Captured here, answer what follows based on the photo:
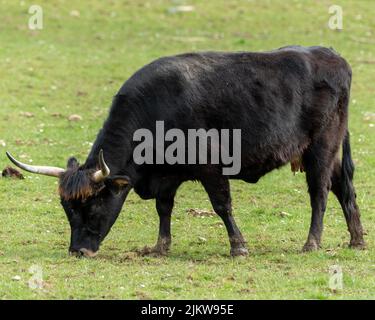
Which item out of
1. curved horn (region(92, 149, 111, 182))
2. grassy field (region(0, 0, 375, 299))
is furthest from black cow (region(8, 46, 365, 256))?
grassy field (region(0, 0, 375, 299))

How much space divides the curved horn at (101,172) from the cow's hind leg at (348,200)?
3.26m

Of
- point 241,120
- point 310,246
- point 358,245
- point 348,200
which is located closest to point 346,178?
point 348,200

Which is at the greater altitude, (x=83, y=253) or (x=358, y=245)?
(x=83, y=253)

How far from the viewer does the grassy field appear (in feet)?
32.5

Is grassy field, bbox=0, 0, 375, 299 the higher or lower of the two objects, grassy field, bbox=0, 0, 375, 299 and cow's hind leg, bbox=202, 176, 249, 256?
the lower

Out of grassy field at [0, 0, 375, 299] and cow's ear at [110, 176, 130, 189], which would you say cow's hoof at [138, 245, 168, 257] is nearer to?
grassy field at [0, 0, 375, 299]

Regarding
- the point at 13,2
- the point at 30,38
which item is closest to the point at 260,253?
the point at 30,38

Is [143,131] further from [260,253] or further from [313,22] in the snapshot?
[313,22]

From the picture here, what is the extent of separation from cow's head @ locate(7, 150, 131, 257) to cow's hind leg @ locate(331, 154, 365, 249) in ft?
9.63

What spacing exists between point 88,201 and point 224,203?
1.66 m

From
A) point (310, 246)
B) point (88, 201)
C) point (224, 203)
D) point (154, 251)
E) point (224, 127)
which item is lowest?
point (154, 251)

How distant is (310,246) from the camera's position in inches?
458

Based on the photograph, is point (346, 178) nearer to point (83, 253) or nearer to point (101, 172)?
point (101, 172)

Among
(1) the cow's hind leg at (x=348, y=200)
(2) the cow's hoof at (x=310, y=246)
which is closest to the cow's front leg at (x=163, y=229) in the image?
(2) the cow's hoof at (x=310, y=246)
